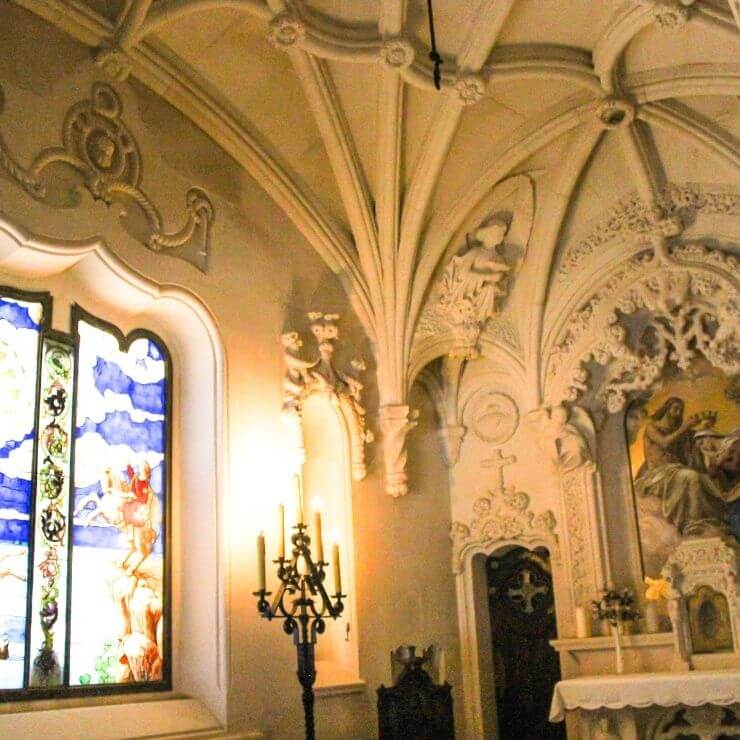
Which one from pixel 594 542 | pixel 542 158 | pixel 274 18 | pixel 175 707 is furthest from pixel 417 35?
pixel 175 707

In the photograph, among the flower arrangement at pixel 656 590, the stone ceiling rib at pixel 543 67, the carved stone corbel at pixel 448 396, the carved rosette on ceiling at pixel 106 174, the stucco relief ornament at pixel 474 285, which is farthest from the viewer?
the carved stone corbel at pixel 448 396

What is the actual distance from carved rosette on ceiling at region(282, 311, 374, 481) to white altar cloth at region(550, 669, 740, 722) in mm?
2543

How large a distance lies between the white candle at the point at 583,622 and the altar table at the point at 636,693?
0.65 metres

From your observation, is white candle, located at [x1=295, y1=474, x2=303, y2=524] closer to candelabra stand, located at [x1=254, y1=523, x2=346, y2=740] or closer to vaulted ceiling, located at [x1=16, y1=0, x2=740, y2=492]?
candelabra stand, located at [x1=254, y1=523, x2=346, y2=740]

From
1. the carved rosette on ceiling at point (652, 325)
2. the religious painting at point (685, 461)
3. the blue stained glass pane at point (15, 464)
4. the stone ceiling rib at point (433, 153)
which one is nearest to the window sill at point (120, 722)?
the blue stained glass pane at point (15, 464)

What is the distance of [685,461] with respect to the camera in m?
9.31

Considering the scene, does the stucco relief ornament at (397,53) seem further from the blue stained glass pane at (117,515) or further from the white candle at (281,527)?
the white candle at (281,527)

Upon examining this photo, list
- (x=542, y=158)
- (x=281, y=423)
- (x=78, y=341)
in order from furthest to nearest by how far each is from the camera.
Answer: (x=542, y=158)
(x=281, y=423)
(x=78, y=341)

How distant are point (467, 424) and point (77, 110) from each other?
15.4 ft

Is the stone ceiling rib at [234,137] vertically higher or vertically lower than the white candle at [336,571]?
higher

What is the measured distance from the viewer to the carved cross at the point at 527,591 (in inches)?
390

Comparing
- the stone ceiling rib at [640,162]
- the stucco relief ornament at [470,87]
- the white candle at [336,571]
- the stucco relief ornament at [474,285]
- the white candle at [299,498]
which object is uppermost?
the stucco relief ornament at [470,87]

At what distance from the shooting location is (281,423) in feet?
29.0

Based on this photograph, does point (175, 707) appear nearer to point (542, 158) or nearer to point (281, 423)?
point (281, 423)
